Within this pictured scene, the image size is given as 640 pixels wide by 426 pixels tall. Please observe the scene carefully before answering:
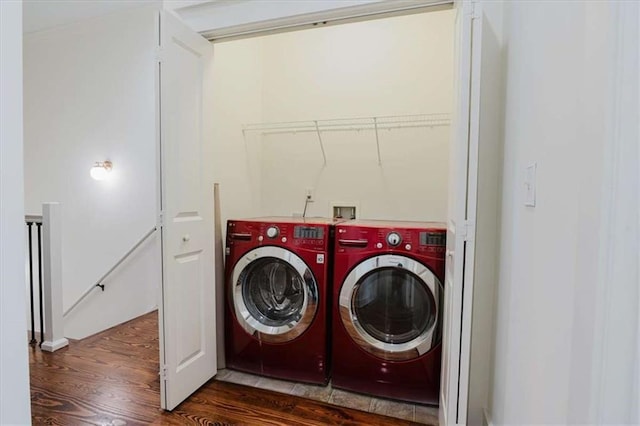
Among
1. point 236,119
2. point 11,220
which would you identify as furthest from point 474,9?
point 236,119

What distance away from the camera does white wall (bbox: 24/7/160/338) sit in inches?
122

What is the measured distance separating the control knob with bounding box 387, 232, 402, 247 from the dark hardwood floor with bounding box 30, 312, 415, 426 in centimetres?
88

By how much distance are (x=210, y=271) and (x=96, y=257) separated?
209cm

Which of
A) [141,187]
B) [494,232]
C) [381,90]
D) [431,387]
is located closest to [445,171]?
[381,90]

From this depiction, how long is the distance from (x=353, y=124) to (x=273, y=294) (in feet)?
4.60

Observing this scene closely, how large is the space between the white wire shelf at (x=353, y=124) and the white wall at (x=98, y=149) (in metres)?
1.16

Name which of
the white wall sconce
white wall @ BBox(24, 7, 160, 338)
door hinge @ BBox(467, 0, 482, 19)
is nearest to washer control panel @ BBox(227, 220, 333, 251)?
Answer: door hinge @ BBox(467, 0, 482, 19)

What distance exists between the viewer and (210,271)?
6.43ft

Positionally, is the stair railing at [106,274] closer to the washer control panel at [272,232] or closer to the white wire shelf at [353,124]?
the white wire shelf at [353,124]

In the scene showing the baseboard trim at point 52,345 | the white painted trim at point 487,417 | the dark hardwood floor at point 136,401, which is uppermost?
the white painted trim at point 487,417

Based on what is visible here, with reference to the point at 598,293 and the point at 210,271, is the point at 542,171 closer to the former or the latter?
the point at 598,293

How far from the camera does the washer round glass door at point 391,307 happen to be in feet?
5.70

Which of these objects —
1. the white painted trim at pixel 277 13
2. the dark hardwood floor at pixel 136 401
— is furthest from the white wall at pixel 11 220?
the white painted trim at pixel 277 13

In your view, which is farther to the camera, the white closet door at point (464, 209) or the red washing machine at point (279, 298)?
the red washing machine at point (279, 298)
